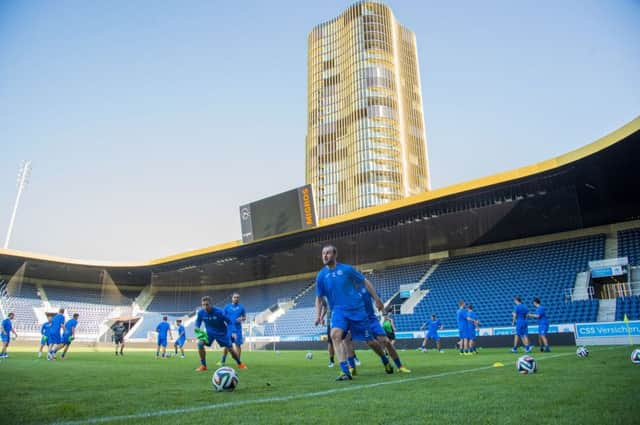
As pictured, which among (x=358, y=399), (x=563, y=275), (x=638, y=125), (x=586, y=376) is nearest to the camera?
(x=358, y=399)

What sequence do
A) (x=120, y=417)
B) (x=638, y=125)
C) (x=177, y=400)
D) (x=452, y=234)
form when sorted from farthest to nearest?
(x=452, y=234), (x=638, y=125), (x=177, y=400), (x=120, y=417)

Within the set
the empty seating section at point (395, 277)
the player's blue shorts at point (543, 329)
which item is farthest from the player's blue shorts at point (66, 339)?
the empty seating section at point (395, 277)

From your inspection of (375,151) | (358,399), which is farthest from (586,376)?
(375,151)

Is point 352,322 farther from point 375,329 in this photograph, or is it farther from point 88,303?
point 88,303

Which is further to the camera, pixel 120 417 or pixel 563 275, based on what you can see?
pixel 563 275

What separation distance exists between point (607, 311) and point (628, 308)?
32.6 inches

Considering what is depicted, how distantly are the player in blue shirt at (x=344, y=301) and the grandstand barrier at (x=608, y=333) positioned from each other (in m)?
12.7

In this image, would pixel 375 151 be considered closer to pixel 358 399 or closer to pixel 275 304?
pixel 275 304

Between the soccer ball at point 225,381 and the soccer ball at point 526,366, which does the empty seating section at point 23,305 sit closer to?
the soccer ball at point 225,381

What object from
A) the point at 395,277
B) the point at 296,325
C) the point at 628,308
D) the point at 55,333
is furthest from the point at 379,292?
the point at 55,333

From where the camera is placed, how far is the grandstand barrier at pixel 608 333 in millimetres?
15398

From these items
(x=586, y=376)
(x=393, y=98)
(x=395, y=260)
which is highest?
(x=393, y=98)

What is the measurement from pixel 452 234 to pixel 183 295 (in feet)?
90.0

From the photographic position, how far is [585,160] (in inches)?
698
